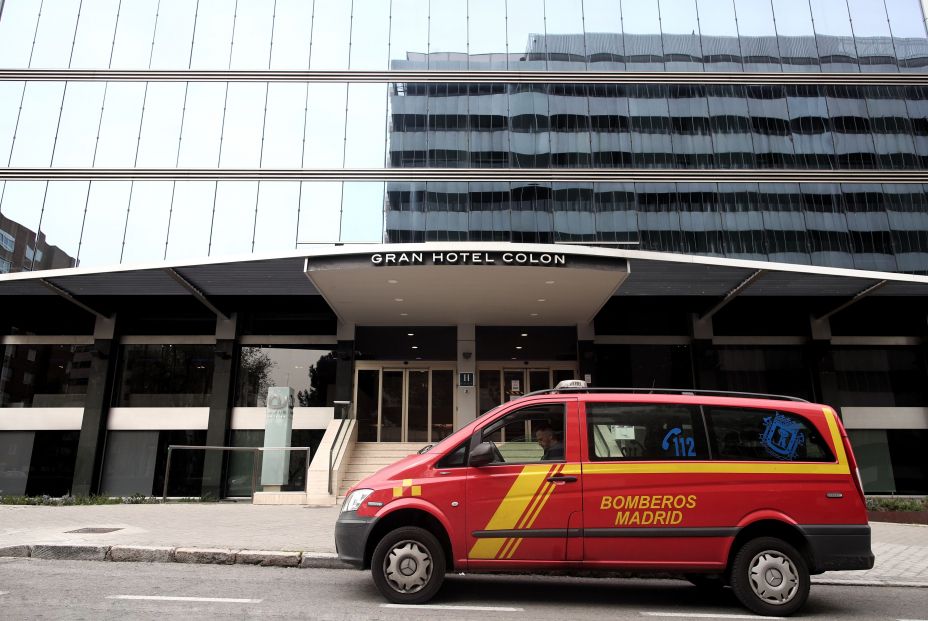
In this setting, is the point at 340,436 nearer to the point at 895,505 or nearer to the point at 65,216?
the point at 65,216

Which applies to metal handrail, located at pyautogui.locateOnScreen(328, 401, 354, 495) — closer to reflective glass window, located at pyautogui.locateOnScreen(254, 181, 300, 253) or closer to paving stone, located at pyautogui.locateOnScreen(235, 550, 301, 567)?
reflective glass window, located at pyautogui.locateOnScreen(254, 181, 300, 253)

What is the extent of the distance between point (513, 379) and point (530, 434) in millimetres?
13506

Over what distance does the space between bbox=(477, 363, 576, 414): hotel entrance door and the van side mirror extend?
1368 centimetres

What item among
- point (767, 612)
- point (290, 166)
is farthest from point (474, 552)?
point (290, 166)

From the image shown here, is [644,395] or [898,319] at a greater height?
[898,319]

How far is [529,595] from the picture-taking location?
627 centimetres

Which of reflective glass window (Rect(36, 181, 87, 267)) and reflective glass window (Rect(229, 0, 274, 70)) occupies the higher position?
reflective glass window (Rect(229, 0, 274, 70))

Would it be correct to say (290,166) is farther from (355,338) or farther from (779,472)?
(779,472)

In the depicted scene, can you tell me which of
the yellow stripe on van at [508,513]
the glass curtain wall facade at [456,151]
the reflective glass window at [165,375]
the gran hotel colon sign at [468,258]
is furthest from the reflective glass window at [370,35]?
the yellow stripe on van at [508,513]

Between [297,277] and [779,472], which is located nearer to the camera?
[779,472]

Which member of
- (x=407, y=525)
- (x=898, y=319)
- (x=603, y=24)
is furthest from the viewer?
(x=603, y=24)

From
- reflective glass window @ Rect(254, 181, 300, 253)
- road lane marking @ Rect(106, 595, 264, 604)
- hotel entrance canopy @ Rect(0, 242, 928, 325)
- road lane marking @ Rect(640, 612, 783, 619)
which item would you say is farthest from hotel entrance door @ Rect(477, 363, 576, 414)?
road lane marking @ Rect(106, 595, 264, 604)

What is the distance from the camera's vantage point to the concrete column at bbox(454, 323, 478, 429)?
19.1m

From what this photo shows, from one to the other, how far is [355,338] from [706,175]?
1269 centimetres
